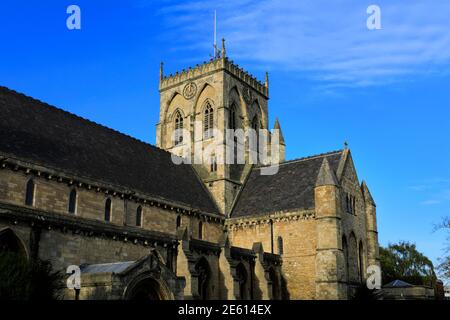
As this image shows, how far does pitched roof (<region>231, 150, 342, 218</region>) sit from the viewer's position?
4378 cm

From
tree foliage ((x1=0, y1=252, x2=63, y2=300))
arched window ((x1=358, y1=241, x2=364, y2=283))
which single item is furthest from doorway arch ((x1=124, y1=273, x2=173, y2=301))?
arched window ((x1=358, y1=241, x2=364, y2=283))

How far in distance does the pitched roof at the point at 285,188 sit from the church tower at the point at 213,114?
141 centimetres

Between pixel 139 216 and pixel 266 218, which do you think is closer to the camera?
pixel 139 216

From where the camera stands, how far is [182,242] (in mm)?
32656

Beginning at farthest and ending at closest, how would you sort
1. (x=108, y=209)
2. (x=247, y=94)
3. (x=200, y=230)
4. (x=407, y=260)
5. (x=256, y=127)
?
(x=407, y=260) → (x=256, y=127) → (x=247, y=94) → (x=200, y=230) → (x=108, y=209)

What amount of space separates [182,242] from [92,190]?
20.9ft

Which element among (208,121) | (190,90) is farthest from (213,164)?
(190,90)

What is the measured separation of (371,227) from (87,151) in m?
25.4

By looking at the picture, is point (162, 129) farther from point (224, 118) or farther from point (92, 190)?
point (92, 190)

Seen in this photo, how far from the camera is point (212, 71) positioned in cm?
5347

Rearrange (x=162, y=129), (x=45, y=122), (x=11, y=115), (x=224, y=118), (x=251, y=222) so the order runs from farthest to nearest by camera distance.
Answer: (x=162, y=129)
(x=224, y=118)
(x=251, y=222)
(x=45, y=122)
(x=11, y=115)

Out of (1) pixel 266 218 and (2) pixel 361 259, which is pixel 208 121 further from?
(2) pixel 361 259
